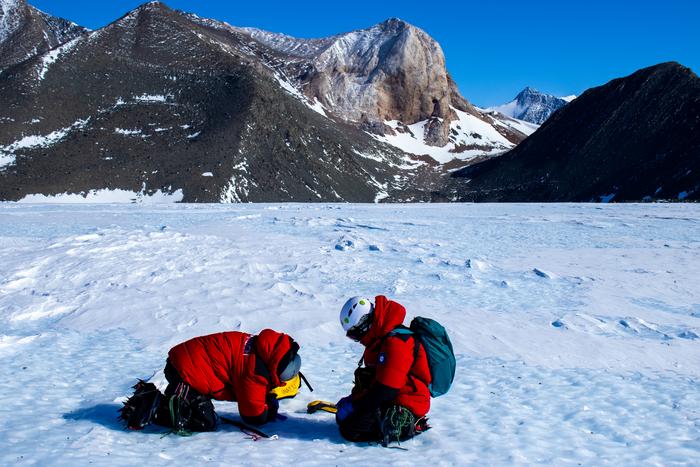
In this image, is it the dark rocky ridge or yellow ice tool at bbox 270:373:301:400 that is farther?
the dark rocky ridge

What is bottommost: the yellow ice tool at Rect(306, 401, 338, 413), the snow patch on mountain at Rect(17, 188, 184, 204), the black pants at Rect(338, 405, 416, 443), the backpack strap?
the yellow ice tool at Rect(306, 401, 338, 413)

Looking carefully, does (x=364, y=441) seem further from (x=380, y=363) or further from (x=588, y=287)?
(x=588, y=287)

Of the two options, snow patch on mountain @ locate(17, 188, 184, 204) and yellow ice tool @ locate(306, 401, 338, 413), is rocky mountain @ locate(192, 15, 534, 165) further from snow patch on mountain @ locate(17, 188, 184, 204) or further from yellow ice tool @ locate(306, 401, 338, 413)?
yellow ice tool @ locate(306, 401, 338, 413)

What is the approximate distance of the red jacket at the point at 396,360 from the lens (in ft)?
15.4

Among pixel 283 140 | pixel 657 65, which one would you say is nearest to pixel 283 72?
pixel 283 140

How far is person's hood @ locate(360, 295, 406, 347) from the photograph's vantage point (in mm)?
4836

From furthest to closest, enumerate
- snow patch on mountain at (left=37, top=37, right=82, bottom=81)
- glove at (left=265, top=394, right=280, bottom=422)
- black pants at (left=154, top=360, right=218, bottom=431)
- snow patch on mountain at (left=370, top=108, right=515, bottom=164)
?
snow patch on mountain at (left=370, top=108, right=515, bottom=164) → snow patch on mountain at (left=37, top=37, right=82, bottom=81) → glove at (left=265, top=394, right=280, bottom=422) → black pants at (left=154, top=360, right=218, bottom=431)

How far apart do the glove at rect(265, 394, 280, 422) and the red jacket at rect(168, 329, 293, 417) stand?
115mm

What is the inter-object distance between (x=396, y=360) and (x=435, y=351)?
487 mm

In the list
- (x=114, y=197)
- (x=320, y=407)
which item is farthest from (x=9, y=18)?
(x=320, y=407)

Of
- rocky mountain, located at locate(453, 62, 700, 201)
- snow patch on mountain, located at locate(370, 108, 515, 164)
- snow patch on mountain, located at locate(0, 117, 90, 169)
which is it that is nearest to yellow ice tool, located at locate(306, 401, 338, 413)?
rocky mountain, located at locate(453, 62, 700, 201)

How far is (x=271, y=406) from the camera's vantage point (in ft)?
17.1

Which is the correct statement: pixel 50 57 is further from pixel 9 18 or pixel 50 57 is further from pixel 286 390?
pixel 286 390

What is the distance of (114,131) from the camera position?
80375 mm
